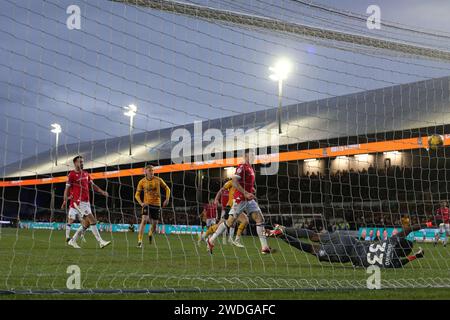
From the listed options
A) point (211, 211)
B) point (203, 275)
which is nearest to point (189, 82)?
point (203, 275)

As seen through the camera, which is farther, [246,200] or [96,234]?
[96,234]

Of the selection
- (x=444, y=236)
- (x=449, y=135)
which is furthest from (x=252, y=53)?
(x=449, y=135)

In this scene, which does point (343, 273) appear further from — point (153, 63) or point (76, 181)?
point (76, 181)

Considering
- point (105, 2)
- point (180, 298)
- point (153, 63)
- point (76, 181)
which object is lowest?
point (180, 298)

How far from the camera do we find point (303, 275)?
6.61 metres

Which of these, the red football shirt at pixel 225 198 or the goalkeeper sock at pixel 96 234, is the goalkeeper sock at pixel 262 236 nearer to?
the goalkeeper sock at pixel 96 234

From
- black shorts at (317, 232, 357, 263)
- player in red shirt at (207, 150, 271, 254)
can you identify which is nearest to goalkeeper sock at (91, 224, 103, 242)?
player in red shirt at (207, 150, 271, 254)

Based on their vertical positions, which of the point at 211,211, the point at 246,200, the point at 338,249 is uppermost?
the point at 211,211

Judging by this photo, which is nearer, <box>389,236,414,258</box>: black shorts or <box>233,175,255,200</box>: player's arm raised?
<box>389,236,414,258</box>: black shorts

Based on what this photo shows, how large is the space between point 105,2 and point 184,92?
135 cm

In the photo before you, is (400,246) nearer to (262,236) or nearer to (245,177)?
(262,236)

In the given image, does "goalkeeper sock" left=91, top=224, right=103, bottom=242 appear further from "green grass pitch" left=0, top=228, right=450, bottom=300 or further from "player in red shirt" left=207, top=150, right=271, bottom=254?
"player in red shirt" left=207, top=150, right=271, bottom=254

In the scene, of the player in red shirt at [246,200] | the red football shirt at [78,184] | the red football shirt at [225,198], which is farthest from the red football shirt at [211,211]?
the player in red shirt at [246,200]

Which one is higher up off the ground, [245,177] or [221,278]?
→ [245,177]
